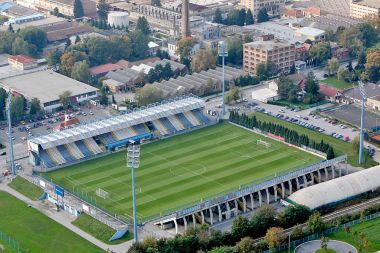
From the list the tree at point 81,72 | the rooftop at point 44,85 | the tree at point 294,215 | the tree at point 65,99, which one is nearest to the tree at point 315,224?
the tree at point 294,215

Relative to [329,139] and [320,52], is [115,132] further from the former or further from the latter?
[320,52]

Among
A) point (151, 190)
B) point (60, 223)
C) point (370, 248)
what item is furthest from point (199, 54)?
point (370, 248)

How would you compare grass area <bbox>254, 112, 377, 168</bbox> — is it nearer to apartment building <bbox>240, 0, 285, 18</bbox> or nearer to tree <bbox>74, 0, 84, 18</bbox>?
apartment building <bbox>240, 0, 285, 18</bbox>

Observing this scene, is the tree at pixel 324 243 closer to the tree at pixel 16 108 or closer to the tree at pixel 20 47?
the tree at pixel 16 108

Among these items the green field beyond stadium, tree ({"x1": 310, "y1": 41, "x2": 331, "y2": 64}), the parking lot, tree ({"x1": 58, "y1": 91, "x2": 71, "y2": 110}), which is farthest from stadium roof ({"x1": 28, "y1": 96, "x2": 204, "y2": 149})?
tree ({"x1": 310, "y1": 41, "x2": 331, "y2": 64})

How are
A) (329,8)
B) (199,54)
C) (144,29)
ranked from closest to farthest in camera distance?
1. (199,54)
2. (144,29)
3. (329,8)

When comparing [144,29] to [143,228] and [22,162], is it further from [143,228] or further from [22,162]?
[143,228]
